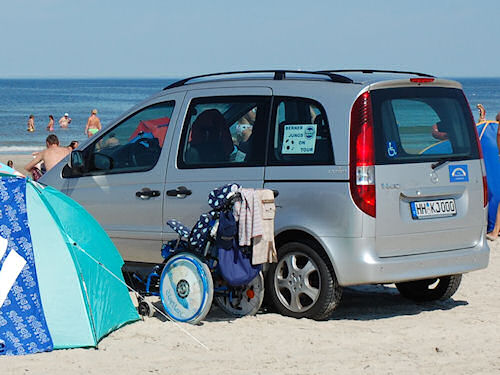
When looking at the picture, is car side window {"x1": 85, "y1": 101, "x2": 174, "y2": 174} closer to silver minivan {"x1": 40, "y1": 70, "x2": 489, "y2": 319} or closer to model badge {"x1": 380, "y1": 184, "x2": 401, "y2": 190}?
silver minivan {"x1": 40, "y1": 70, "x2": 489, "y2": 319}

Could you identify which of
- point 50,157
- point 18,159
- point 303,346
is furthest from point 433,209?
point 18,159

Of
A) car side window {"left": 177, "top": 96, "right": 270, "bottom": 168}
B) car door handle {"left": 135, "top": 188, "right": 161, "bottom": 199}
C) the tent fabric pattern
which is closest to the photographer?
the tent fabric pattern

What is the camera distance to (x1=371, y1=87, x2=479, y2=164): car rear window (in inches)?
279

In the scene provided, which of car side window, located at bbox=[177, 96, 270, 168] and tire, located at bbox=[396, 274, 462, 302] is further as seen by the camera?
tire, located at bbox=[396, 274, 462, 302]

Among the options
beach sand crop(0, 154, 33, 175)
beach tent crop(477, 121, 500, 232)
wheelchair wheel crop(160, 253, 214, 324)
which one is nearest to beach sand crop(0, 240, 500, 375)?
wheelchair wheel crop(160, 253, 214, 324)

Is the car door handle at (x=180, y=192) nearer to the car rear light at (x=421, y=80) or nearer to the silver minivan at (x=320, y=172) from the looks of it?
the silver minivan at (x=320, y=172)

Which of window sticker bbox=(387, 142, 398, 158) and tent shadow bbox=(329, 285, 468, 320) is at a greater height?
window sticker bbox=(387, 142, 398, 158)

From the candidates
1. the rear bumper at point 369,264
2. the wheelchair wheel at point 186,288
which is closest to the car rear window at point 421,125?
the rear bumper at point 369,264

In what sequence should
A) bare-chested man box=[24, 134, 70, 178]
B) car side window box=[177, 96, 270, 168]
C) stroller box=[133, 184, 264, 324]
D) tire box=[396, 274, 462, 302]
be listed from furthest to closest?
bare-chested man box=[24, 134, 70, 178]
tire box=[396, 274, 462, 302]
car side window box=[177, 96, 270, 168]
stroller box=[133, 184, 264, 324]

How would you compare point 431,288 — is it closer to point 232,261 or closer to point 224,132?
point 232,261

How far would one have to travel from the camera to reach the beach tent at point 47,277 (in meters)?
6.49

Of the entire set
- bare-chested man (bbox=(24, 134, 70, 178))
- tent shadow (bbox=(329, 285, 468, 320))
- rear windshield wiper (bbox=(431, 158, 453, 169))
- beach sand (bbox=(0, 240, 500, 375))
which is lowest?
tent shadow (bbox=(329, 285, 468, 320))

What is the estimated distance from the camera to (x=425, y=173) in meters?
7.22

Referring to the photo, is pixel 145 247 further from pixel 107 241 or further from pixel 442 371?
pixel 442 371
